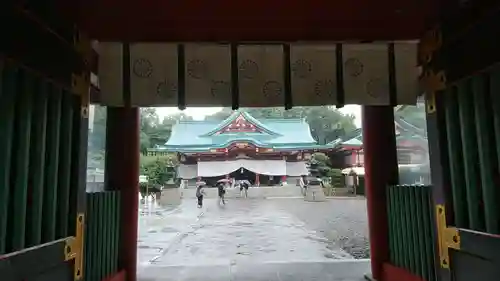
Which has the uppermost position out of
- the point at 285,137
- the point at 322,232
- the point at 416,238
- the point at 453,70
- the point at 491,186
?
the point at 285,137

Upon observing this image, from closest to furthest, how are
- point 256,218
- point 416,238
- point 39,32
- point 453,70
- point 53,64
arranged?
1. point 39,32
2. point 53,64
3. point 453,70
4. point 416,238
5. point 256,218

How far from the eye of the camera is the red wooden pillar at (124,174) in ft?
11.1

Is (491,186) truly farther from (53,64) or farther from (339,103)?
(53,64)

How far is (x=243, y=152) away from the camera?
21297mm

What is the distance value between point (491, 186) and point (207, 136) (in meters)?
20.3

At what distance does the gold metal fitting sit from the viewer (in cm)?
170

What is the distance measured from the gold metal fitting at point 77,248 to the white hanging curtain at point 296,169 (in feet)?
66.0

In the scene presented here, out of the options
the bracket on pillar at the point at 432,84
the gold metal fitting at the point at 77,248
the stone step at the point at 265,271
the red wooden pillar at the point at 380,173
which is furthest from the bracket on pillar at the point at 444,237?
the stone step at the point at 265,271

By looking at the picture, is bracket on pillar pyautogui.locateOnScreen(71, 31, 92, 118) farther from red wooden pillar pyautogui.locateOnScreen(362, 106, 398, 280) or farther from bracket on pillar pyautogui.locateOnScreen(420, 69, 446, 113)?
red wooden pillar pyautogui.locateOnScreen(362, 106, 398, 280)

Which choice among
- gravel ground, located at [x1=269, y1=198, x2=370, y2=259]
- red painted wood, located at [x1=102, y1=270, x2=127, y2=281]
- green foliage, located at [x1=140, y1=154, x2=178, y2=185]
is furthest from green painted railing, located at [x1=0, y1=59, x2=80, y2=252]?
green foliage, located at [x1=140, y1=154, x2=178, y2=185]

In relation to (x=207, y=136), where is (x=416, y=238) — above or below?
below

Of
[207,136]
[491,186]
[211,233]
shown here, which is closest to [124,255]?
[491,186]

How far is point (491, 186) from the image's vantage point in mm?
1500

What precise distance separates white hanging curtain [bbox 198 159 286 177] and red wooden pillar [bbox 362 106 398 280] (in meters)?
17.7
